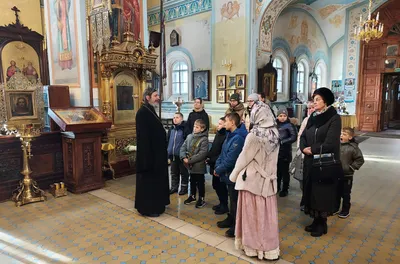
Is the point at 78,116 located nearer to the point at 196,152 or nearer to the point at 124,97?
the point at 124,97

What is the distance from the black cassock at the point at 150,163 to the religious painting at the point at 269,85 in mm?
6145

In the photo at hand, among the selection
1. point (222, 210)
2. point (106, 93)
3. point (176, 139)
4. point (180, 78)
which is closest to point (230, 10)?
point (180, 78)

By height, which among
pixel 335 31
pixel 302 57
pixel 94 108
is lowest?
pixel 94 108

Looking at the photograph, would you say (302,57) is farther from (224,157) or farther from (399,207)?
(224,157)

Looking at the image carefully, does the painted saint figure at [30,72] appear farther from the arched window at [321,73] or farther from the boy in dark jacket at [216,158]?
the arched window at [321,73]

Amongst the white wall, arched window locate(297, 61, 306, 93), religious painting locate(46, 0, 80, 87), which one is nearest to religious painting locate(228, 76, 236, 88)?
arched window locate(297, 61, 306, 93)

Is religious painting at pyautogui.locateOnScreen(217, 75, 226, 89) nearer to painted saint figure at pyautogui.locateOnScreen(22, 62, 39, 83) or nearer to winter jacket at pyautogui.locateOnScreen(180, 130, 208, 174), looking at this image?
winter jacket at pyautogui.locateOnScreen(180, 130, 208, 174)

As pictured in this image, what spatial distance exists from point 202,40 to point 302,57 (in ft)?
16.1

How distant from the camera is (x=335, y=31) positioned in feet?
42.9

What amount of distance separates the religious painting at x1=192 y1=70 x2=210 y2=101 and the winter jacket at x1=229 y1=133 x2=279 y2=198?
7.63m

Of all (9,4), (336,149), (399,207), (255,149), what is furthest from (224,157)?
(9,4)

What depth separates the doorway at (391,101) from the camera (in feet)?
40.3

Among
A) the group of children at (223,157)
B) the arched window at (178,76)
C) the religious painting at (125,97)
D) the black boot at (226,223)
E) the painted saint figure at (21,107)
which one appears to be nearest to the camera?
the group of children at (223,157)

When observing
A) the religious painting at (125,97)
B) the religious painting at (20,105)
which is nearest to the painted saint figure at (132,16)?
the religious painting at (125,97)
